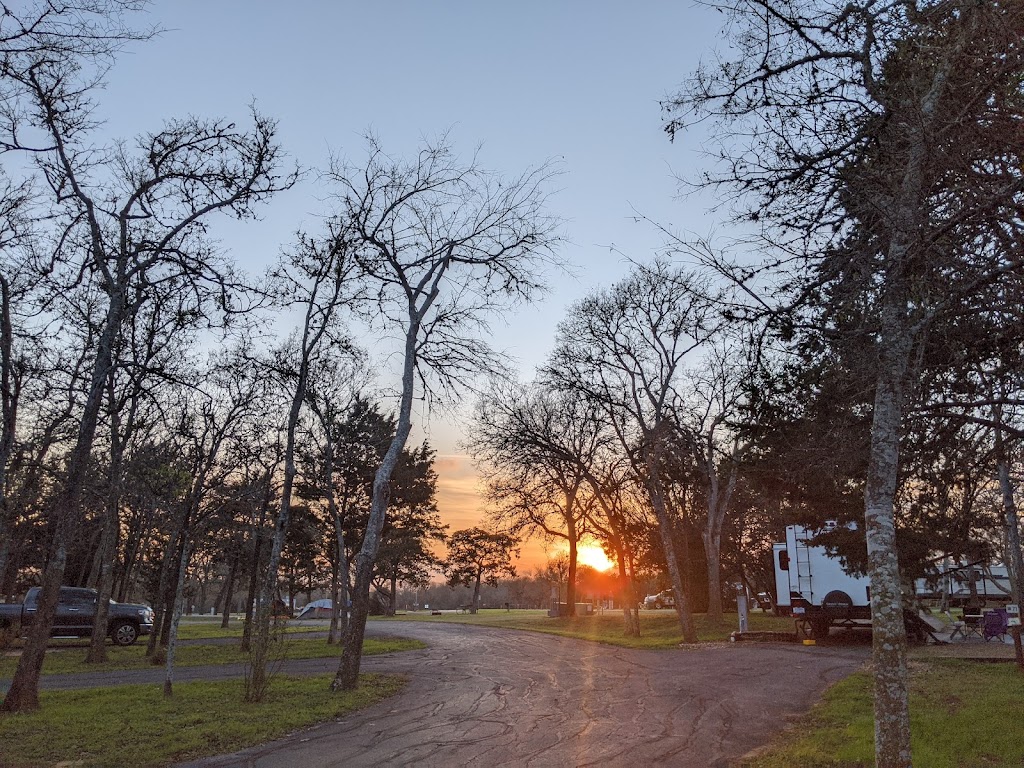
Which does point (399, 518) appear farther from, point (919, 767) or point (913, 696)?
point (919, 767)

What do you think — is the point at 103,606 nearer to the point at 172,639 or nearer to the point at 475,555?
the point at 172,639

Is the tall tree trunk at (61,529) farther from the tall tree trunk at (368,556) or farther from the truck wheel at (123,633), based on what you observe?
the truck wheel at (123,633)

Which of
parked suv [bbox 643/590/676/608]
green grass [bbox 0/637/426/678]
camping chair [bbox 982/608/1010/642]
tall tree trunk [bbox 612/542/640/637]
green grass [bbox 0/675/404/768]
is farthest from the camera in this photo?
parked suv [bbox 643/590/676/608]

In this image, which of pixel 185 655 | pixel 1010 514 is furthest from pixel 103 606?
pixel 1010 514

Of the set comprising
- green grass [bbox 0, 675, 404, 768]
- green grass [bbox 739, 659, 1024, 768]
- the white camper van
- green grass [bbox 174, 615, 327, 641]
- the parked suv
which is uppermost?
the white camper van

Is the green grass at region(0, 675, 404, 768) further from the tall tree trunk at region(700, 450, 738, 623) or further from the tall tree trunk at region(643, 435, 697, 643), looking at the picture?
the tall tree trunk at region(700, 450, 738, 623)

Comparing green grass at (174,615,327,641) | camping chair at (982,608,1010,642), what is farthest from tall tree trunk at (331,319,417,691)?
camping chair at (982,608,1010,642)

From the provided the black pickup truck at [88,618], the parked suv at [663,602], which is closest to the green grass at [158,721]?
the black pickup truck at [88,618]

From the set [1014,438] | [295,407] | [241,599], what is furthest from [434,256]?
[241,599]

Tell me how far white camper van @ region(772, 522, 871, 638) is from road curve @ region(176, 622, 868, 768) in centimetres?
418

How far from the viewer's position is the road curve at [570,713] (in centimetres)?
774

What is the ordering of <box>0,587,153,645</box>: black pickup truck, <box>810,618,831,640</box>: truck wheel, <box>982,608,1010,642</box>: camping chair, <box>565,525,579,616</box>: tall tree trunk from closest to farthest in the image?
<box>982,608,1010,642</box>: camping chair
<box>810,618,831,640</box>: truck wheel
<box>0,587,153,645</box>: black pickup truck
<box>565,525,579,616</box>: tall tree trunk

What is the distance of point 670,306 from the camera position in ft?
83.5

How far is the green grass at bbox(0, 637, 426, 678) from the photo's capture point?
17.1m
